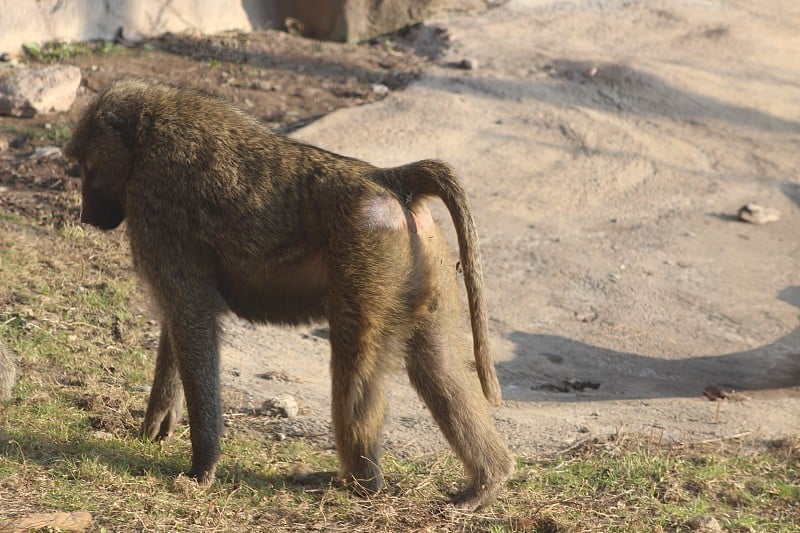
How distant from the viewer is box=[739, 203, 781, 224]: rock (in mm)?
9812

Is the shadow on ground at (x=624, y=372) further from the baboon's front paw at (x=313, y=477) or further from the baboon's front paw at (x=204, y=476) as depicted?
the baboon's front paw at (x=204, y=476)

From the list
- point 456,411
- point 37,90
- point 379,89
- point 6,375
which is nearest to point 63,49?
point 37,90

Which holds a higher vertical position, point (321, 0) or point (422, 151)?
point (321, 0)

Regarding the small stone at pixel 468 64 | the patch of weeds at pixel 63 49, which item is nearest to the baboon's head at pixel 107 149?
the patch of weeds at pixel 63 49

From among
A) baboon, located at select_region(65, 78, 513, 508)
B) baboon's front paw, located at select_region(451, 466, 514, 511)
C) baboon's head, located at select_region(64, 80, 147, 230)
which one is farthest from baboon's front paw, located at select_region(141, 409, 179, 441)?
baboon's front paw, located at select_region(451, 466, 514, 511)

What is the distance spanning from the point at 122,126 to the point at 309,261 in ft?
3.80

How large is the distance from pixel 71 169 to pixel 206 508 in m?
4.98

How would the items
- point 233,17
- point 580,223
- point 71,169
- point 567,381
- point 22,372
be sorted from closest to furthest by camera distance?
point 22,372
point 567,381
point 71,169
point 580,223
point 233,17

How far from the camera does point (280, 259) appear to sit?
457 cm

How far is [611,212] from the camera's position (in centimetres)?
983

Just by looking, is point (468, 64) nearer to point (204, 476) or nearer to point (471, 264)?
point (471, 264)

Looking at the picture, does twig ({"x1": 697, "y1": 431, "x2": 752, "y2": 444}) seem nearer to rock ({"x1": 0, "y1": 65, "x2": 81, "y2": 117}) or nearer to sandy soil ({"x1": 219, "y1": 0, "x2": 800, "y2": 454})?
sandy soil ({"x1": 219, "y1": 0, "x2": 800, "y2": 454})

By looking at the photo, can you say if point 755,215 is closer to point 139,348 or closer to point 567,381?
point 567,381

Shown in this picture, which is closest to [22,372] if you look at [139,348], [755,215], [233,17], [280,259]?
[139,348]
